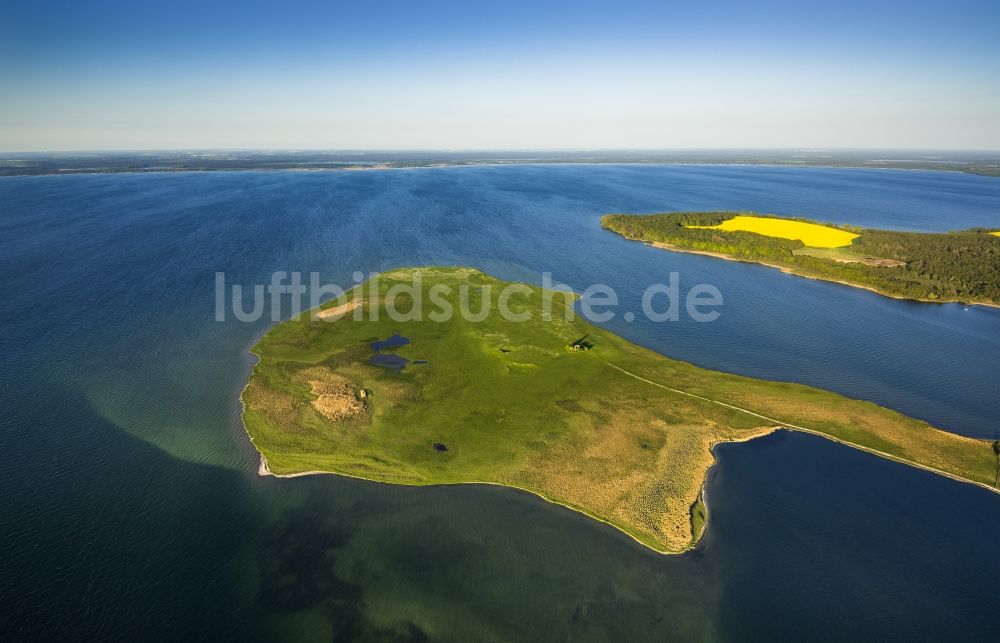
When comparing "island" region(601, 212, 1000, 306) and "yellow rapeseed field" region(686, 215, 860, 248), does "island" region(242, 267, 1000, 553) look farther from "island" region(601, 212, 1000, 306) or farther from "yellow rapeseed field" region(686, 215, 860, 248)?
"yellow rapeseed field" region(686, 215, 860, 248)

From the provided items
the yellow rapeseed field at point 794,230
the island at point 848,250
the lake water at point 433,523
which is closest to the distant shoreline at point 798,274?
the island at point 848,250

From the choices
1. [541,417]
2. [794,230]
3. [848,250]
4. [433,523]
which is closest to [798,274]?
[848,250]

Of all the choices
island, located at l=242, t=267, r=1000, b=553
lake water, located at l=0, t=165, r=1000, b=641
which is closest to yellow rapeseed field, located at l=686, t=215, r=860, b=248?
lake water, located at l=0, t=165, r=1000, b=641

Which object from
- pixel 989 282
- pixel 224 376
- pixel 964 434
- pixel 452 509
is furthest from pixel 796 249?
pixel 224 376

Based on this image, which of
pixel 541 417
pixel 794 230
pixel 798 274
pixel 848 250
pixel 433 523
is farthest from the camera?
pixel 794 230

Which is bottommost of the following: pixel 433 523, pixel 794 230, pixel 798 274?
A: pixel 433 523

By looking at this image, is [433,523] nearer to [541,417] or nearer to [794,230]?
[541,417]

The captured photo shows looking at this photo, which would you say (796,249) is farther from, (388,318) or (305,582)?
(305,582)
